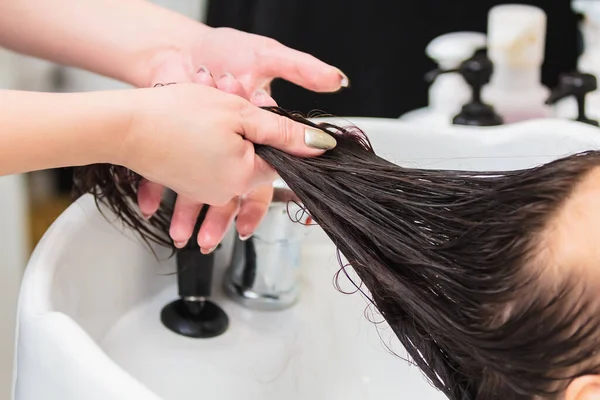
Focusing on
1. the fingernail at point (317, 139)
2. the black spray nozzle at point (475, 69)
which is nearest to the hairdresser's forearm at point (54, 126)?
the fingernail at point (317, 139)

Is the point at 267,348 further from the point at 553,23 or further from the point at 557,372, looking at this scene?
the point at 553,23

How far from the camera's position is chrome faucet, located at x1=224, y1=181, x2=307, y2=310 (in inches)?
29.3

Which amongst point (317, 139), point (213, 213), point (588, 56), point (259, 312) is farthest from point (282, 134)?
point (588, 56)

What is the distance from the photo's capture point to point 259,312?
0.78 metres

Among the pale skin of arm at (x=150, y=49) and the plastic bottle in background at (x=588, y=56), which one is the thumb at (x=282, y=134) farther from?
the plastic bottle in background at (x=588, y=56)

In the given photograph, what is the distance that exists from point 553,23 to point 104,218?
68 centimetres

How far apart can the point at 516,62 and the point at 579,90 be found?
4.4 inches

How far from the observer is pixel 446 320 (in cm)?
49

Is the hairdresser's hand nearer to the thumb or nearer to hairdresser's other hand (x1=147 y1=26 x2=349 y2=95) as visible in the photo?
the thumb

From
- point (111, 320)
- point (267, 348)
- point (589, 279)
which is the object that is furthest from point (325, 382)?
point (589, 279)

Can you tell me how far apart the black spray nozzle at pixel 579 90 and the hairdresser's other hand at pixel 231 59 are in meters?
0.30

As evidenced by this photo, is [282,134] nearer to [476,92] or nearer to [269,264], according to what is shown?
[269,264]

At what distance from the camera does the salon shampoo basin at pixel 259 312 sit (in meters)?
0.65

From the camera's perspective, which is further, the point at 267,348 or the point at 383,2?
the point at 383,2
